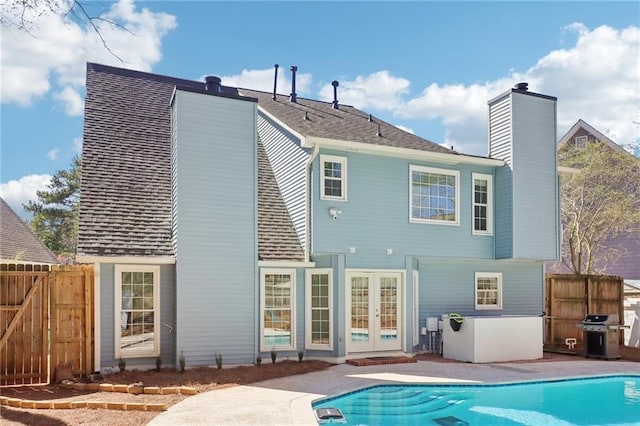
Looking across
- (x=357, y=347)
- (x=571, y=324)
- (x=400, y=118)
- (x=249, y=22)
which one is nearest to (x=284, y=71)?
(x=400, y=118)

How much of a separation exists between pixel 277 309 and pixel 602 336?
808 cm

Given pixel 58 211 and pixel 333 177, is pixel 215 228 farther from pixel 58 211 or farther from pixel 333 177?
pixel 58 211

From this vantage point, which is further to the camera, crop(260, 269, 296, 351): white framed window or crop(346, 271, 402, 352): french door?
crop(346, 271, 402, 352): french door

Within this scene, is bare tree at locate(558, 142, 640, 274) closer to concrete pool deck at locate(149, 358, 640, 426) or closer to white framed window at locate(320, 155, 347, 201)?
concrete pool deck at locate(149, 358, 640, 426)

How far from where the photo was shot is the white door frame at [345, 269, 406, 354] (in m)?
12.0

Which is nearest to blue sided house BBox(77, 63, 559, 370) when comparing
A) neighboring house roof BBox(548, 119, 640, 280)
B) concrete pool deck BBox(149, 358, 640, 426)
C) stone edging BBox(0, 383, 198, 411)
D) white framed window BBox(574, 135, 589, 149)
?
concrete pool deck BBox(149, 358, 640, 426)

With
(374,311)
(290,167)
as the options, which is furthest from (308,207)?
(374,311)

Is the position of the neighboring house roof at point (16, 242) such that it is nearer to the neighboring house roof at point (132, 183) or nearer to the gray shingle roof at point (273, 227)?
the neighboring house roof at point (132, 183)

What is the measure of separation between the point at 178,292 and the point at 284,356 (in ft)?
9.40

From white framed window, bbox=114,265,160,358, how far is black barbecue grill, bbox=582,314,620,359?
34.0 ft

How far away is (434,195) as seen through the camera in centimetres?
1328

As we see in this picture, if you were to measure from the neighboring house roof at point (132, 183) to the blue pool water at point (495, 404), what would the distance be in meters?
4.13

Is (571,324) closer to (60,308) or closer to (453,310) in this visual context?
(453,310)

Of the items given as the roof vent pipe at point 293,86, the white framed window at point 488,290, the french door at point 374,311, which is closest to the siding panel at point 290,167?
the french door at point 374,311
